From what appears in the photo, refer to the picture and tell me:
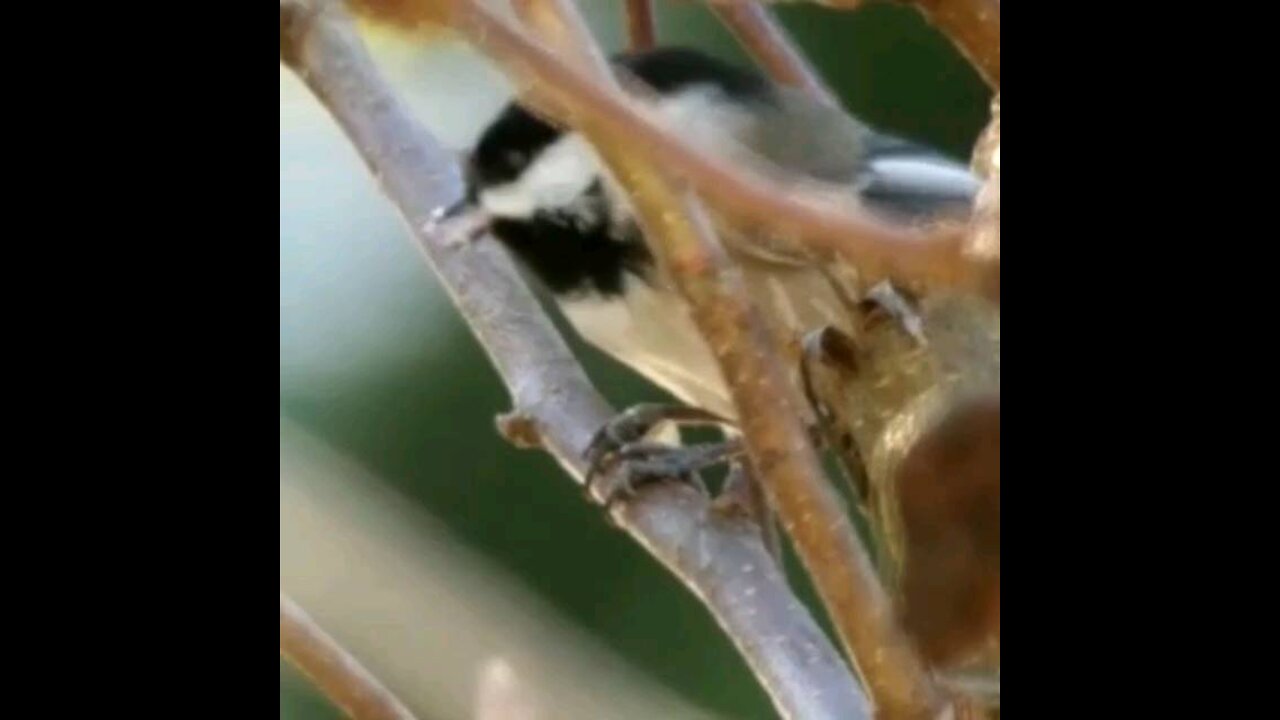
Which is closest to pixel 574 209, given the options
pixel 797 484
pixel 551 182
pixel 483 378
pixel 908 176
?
pixel 551 182

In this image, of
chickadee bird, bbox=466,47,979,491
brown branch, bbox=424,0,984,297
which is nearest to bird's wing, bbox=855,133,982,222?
chickadee bird, bbox=466,47,979,491

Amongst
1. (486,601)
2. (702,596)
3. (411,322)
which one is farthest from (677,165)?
(411,322)

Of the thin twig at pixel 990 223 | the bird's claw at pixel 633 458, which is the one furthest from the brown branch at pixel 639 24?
the thin twig at pixel 990 223

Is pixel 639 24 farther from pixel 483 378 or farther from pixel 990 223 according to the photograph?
pixel 483 378

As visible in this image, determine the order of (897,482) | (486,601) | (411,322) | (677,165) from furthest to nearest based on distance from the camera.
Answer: (411,322) → (486,601) → (897,482) → (677,165)

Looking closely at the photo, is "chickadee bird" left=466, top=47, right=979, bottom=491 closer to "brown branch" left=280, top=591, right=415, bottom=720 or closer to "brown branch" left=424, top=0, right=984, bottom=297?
"brown branch" left=280, top=591, right=415, bottom=720

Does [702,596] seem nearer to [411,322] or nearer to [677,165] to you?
[677,165]

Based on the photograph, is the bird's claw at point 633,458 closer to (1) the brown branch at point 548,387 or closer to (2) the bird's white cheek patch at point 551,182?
(1) the brown branch at point 548,387
